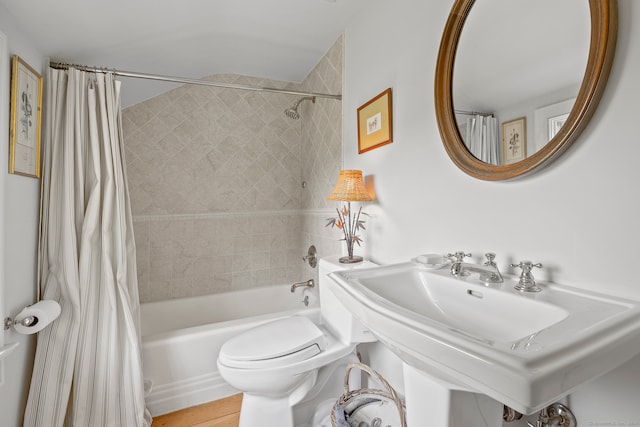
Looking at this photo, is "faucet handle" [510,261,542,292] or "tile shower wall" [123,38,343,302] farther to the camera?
"tile shower wall" [123,38,343,302]

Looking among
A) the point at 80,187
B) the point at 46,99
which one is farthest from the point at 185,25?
the point at 80,187

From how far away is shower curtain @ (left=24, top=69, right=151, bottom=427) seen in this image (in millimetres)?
1211

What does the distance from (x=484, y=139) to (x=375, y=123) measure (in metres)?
0.65

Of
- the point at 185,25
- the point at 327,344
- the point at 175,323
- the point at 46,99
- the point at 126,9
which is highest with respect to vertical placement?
the point at 185,25

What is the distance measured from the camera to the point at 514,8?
34.1 inches

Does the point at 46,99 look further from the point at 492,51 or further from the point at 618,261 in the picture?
the point at 618,261

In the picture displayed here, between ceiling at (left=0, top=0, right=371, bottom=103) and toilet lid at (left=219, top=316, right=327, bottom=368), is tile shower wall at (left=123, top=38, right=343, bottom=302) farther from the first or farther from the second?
toilet lid at (left=219, top=316, right=327, bottom=368)

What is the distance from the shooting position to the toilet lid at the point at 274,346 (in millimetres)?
1192

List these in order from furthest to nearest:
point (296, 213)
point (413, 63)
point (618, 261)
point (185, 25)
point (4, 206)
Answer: point (296, 213), point (185, 25), point (413, 63), point (4, 206), point (618, 261)

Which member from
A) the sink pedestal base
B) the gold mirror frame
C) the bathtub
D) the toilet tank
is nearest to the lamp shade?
the toilet tank

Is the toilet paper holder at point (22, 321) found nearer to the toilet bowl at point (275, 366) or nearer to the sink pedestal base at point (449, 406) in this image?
the toilet bowl at point (275, 366)

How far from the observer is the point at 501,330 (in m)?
0.71

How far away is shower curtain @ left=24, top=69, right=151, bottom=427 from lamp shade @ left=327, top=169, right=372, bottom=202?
1095mm

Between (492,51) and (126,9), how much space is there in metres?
1.62
